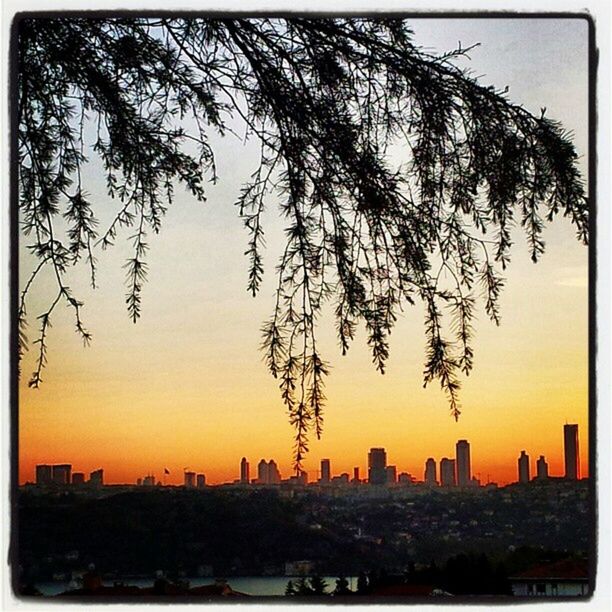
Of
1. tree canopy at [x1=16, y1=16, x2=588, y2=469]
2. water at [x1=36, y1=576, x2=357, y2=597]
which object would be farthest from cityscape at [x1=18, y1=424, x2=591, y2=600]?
tree canopy at [x1=16, y1=16, x2=588, y2=469]

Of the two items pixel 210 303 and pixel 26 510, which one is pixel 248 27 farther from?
pixel 26 510

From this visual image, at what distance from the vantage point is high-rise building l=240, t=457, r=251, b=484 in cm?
224

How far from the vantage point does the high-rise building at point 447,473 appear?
2.24m

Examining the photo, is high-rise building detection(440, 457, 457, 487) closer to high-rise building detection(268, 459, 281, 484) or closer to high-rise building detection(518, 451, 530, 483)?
high-rise building detection(518, 451, 530, 483)

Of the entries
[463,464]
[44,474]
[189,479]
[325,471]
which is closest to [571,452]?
[463,464]

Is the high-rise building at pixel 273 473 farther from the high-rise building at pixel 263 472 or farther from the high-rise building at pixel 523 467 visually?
the high-rise building at pixel 523 467

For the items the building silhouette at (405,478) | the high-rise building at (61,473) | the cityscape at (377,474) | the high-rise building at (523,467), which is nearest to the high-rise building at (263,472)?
the cityscape at (377,474)

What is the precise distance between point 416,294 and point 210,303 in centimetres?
42

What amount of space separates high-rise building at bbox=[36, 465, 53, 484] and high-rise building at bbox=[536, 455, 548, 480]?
3.25 ft

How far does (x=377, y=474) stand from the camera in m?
2.24

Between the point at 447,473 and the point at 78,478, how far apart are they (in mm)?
750

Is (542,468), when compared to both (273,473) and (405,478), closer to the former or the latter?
(405,478)

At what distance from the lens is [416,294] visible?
7.45ft

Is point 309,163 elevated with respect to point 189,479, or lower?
elevated
